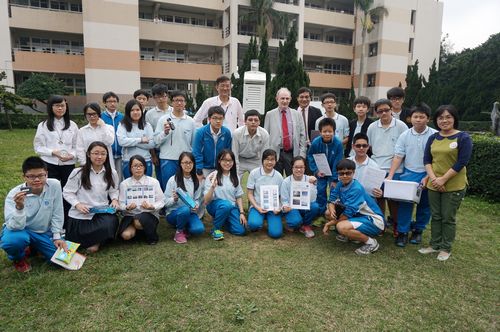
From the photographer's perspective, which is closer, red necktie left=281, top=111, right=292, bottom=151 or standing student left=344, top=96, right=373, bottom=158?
standing student left=344, top=96, right=373, bottom=158

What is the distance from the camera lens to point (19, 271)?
342 cm

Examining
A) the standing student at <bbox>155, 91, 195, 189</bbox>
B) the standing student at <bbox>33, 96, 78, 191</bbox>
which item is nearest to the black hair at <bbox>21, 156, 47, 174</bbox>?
the standing student at <bbox>33, 96, 78, 191</bbox>

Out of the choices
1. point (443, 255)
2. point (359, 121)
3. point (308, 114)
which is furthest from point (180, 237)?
point (443, 255)

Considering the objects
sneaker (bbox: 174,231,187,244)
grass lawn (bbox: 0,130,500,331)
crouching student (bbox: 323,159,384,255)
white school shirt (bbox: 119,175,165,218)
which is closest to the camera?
grass lawn (bbox: 0,130,500,331)

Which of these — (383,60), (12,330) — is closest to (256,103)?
(12,330)

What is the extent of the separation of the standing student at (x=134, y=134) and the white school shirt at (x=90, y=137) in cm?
19

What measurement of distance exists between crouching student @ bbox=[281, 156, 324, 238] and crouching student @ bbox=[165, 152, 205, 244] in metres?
1.18

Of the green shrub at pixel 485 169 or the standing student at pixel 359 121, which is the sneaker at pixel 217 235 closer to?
the standing student at pixel 359 121

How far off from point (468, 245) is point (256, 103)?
457 cm

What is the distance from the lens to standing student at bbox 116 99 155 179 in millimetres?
4660

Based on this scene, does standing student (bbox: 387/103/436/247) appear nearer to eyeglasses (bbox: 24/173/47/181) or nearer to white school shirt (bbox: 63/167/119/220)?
white school shirt (bbox: 63/167/119/220)

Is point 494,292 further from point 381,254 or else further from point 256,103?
point 256,103

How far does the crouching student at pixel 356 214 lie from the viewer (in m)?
4.03

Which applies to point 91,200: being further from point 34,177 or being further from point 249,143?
point 249,143
